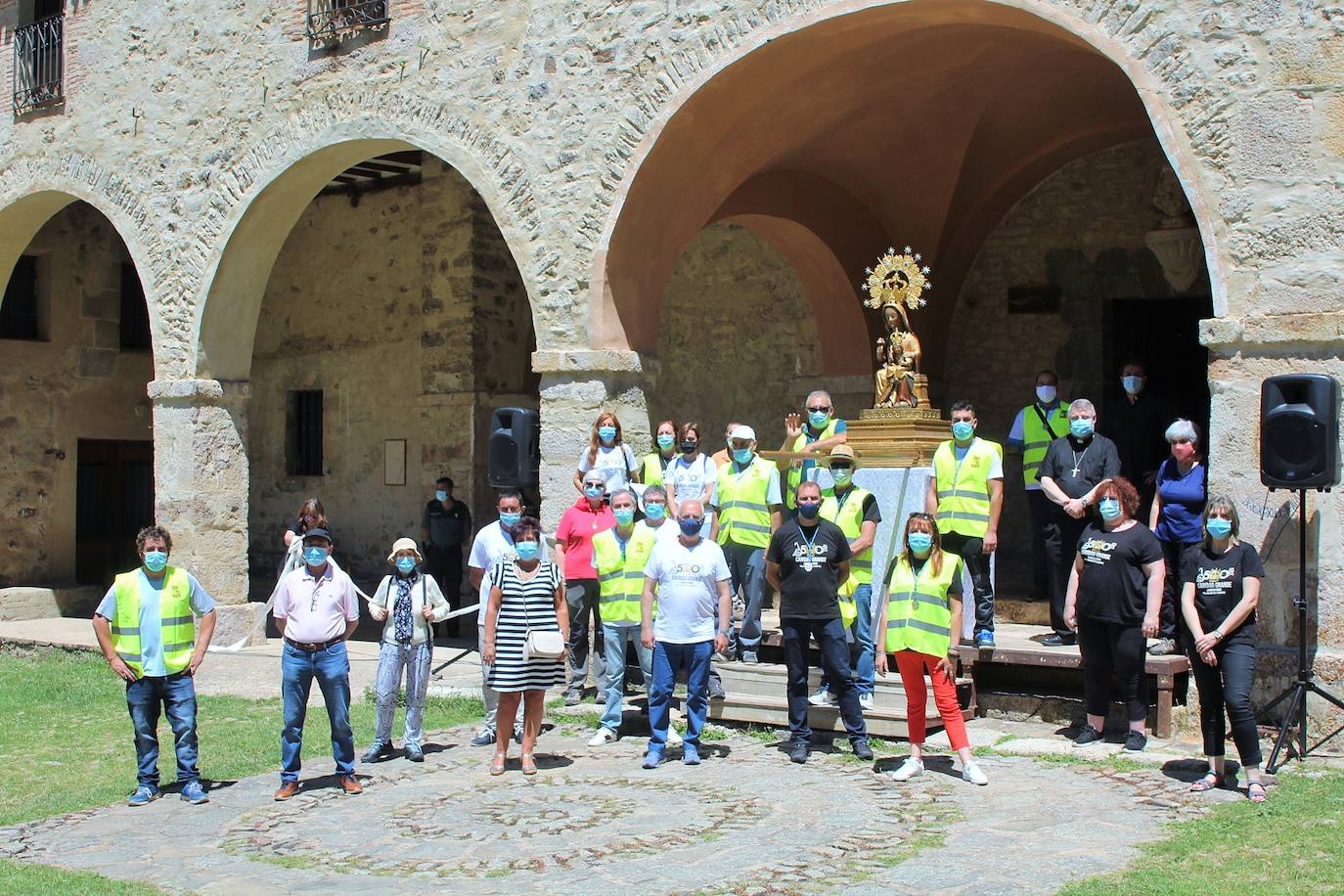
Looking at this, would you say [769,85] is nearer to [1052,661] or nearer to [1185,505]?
[1185,505]

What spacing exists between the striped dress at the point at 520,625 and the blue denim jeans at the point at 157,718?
5.25ft

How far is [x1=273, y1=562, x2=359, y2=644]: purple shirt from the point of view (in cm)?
763

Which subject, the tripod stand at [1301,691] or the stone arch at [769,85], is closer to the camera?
the tripod stand at [1301,691]

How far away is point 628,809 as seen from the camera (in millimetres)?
7062

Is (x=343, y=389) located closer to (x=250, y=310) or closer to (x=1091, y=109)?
(x=250, y=310)

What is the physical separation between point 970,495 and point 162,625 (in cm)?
471

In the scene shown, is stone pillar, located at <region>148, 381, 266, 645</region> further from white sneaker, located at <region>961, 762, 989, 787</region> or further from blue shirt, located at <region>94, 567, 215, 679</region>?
white sneaker, located at <region>961, 762, 989, 787</region>

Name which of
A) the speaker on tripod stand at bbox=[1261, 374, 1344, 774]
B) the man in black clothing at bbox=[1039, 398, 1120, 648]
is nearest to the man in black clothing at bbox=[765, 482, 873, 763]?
the man in black clothing at bbox=[1039, 398, 1120, 648]

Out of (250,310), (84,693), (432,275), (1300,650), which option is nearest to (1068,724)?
(1300,650)

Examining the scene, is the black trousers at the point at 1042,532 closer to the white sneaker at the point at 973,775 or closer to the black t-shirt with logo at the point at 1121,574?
the black t-shirt with logo at the point at 1121,574

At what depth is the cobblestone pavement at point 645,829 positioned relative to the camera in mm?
5953

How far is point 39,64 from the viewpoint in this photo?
1466 cm

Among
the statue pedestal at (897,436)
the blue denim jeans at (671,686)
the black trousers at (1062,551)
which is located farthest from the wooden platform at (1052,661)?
the blue denim jeans at (671,686)

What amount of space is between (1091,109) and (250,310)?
25.3ft
